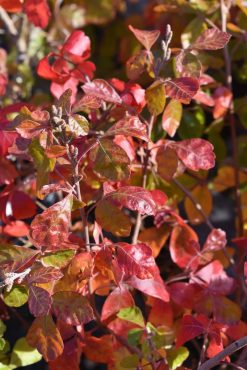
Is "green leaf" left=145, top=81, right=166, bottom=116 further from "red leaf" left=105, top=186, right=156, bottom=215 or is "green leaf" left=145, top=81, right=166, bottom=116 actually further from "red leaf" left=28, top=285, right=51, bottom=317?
"red leaf" left=28, top=285, right=51, bottom=317

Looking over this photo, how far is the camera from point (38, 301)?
2.66ft

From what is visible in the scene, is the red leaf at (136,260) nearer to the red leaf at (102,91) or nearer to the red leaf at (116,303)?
the red leaf at (116,303)

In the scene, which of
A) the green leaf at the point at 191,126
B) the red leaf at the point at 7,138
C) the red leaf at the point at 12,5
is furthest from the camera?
the green leaf at the point at 191,126

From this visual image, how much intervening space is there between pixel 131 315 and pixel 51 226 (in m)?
0.22

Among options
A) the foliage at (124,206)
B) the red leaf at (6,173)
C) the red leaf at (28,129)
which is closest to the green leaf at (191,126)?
the foliage at (124,206)

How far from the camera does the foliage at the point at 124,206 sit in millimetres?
844

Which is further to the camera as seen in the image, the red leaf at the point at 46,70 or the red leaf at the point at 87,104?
the red leaf at the point at 46,70

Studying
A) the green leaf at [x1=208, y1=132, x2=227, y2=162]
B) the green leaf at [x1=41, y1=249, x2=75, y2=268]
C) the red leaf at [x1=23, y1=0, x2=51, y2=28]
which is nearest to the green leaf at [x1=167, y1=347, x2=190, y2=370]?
the green leaf at [x1=41, y1=249, x2=75, y2=268]

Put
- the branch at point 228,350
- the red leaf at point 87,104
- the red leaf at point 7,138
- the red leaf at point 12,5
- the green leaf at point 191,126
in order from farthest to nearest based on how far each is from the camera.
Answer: the green leaf at point 191,126 < the red leaf at point 12,5 < the red leaf at point 7,138 < the red leaf at point 87,104 < the branch at point 228,350

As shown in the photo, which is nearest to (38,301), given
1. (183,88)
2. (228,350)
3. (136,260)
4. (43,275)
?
(43,275)

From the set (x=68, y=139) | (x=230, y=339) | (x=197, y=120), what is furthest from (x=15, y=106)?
(x=230, y=339)

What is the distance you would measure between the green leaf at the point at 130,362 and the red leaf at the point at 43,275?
0.19 meters

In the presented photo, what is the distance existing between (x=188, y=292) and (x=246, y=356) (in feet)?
0.54

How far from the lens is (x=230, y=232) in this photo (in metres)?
1.44
